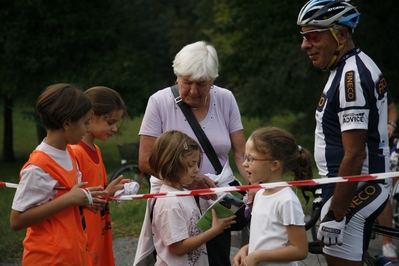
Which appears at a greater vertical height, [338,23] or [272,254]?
[338,23]

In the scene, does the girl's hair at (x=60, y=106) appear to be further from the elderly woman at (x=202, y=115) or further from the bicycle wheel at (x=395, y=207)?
the bicycle wheel at (x=395, y=207)

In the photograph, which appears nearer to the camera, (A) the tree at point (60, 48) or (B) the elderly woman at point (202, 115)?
(B) the elderly woman at point (202, 115)

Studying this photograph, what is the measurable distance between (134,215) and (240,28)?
16.5 m

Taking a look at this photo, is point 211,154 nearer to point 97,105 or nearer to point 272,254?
point 97,105

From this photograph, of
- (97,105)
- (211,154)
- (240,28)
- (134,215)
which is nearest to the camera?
(97,105)

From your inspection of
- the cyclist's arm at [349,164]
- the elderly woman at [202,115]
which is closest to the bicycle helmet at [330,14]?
the cyclist's arm at [349,164]

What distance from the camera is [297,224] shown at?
3500 mm

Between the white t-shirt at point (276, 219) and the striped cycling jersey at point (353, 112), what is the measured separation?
0.51m

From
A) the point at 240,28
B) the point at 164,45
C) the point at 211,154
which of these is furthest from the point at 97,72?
the point at 164,45

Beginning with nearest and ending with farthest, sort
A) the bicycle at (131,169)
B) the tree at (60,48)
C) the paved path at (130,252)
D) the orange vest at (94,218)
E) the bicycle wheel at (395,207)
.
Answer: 1. the orange vest at (94,218)
2. the paved path at (130,252)
3. the bicycle wheel at (395,207)
4. the bicycle at (131,169)
5. the tree at (60,48)

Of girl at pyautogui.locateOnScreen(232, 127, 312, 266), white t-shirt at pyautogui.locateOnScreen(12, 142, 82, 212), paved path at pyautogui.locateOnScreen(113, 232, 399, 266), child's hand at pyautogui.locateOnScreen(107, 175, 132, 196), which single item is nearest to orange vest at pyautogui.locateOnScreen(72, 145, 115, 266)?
child's hand at pyautogui.locateOnScreen(107, 175, 132, 196)

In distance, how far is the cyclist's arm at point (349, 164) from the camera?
3757 millimetres

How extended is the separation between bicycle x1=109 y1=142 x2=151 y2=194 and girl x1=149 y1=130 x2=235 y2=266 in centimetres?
794

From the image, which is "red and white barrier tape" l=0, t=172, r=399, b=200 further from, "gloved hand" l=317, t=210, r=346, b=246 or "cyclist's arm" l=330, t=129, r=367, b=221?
"gloved hand" l=317, t=210, r=346, b=246
